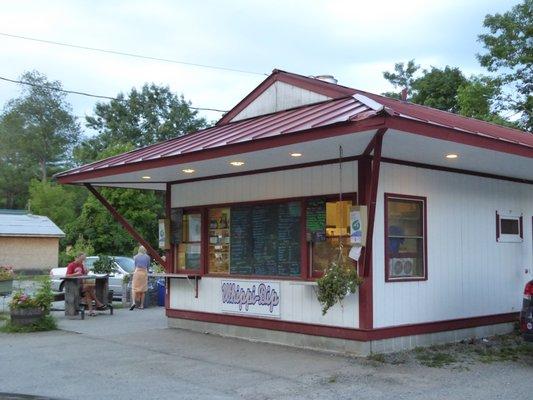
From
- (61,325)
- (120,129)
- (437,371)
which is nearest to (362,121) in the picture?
(437,371)

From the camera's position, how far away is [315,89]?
11.9 metres

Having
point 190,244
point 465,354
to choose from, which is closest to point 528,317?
point 465,354

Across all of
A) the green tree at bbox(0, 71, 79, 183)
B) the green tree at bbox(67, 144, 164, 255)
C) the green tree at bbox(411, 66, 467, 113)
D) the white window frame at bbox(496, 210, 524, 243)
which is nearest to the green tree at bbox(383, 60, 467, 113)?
the green tree at bbox(411, 66, 467, 113)

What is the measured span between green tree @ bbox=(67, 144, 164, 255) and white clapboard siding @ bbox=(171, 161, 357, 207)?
64.0 ft

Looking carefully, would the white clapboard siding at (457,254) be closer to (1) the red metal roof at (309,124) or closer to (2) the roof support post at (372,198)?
(2) the roof support post at (372,198)

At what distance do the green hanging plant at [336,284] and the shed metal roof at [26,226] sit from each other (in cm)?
3463

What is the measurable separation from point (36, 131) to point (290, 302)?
206 ft

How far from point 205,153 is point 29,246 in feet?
114

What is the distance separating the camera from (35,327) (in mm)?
13453

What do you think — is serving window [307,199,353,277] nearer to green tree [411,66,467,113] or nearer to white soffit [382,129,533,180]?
white soffit [382,129,533,180]

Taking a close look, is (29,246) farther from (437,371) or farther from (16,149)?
(437,371)

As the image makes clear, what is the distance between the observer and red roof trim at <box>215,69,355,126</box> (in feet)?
37.9

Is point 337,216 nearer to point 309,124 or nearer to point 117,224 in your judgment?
point 309,124

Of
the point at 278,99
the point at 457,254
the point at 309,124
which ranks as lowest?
the point at 457,254
